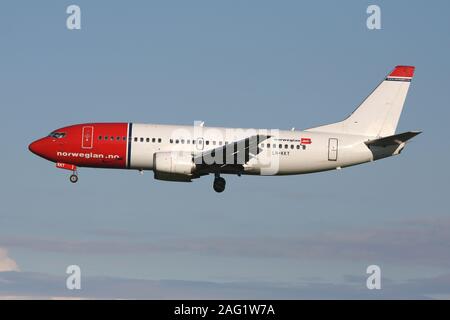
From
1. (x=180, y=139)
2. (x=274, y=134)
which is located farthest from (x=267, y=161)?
(x=180, y=139)

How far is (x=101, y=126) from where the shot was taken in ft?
247

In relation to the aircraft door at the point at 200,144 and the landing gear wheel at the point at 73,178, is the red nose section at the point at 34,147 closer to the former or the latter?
the landing gear wheel at the point at 73,178

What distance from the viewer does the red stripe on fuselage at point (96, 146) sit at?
244ft

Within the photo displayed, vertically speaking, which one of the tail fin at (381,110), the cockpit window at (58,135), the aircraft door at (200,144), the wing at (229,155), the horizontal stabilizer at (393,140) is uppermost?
the tail fin at (381,110)

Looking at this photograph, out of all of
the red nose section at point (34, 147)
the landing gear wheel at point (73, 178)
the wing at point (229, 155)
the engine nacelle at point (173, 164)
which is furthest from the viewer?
the red nose section at point (34, 147)

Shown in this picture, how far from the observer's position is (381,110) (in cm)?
8081

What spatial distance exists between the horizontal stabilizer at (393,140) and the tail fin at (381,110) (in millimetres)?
2155

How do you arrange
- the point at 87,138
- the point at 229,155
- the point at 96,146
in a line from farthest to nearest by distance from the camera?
the point at 87,138, the point at 229,155, the point at 96,146

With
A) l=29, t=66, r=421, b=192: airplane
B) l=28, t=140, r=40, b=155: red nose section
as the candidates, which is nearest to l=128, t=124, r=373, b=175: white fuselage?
l=29, t=66, r=421, b=192: airplane

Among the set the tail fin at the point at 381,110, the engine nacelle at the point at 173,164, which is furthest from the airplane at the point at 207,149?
the tail fin at the point at 381,110

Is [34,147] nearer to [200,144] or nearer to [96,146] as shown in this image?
[96,146]

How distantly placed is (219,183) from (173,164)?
14.4 feet

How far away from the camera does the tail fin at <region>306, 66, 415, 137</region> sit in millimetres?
79812

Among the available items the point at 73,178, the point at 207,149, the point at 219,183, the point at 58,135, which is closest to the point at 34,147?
the point at 58,135
